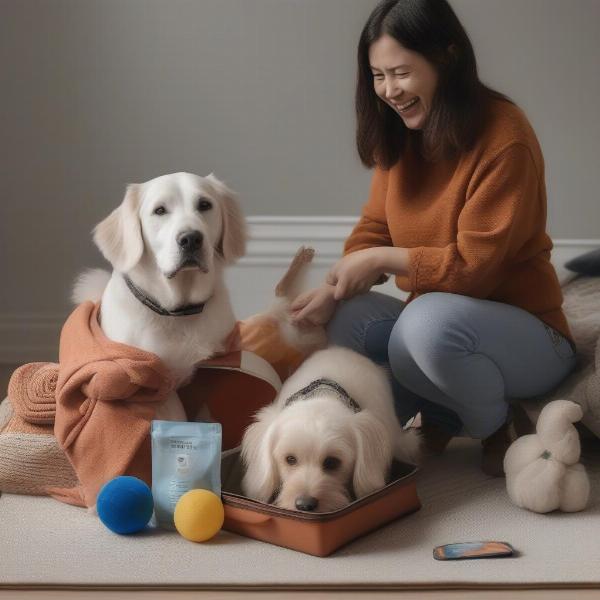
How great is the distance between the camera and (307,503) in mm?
1553

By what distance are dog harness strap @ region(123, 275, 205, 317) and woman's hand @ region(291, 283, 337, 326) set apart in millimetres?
313

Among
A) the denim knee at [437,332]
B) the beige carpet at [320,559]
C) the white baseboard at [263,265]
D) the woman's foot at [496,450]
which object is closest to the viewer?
the beige carpet at [320,559]

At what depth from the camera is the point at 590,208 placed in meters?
3.00

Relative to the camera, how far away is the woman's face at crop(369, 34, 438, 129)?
180cm

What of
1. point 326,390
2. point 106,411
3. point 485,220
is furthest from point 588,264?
point 106,411

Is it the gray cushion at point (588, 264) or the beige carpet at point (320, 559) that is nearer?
the beige carpet at point (320, 559)

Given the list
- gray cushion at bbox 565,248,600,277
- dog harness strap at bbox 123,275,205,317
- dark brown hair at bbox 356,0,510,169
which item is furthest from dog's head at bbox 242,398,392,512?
gray cushion at bbox 565,248,600,277

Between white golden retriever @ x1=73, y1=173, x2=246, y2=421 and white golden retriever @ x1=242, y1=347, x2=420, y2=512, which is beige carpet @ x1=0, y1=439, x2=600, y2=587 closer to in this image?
white golden retriever @ x1=242, y1=347, x2=420, y2=512

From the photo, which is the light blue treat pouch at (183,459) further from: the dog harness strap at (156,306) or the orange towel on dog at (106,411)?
the dog harness strap at (156,306)

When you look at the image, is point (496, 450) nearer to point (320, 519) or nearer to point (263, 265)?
point (320, 519)

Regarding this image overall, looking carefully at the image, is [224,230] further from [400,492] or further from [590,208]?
[590,208]

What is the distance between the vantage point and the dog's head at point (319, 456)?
5.22ft

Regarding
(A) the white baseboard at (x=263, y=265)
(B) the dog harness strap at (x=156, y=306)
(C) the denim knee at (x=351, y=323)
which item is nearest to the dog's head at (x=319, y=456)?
(B) the dog harness strap at (x=156, y=306)

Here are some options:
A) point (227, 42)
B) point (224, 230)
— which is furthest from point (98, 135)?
point (224, 230)
